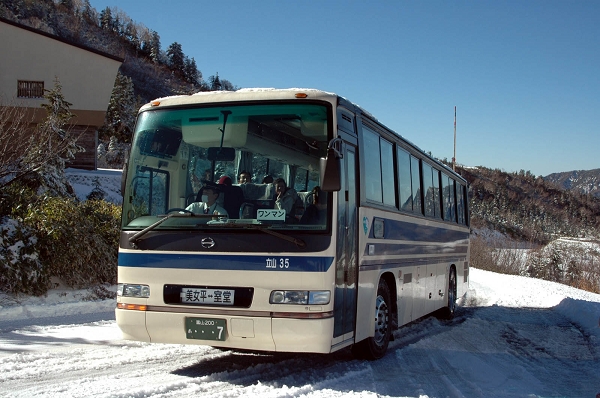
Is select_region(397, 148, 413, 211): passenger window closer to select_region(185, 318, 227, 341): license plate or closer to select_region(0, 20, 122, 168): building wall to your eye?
select_region(185, 318, 227, 341): license plate

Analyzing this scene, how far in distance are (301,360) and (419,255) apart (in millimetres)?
3590

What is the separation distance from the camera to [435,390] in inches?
276

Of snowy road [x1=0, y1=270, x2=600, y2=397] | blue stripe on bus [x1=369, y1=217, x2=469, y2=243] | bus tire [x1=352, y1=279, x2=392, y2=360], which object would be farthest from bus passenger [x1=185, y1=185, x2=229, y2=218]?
bus tire [x1=352, y1=279, x2=392, y2=360]

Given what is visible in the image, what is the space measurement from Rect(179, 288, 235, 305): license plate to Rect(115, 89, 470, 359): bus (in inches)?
0.4

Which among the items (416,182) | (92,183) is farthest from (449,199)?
(92,183)

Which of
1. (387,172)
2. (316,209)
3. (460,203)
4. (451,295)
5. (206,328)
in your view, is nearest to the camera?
(206,328)

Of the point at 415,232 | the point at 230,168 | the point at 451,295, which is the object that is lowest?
the point at 451,295

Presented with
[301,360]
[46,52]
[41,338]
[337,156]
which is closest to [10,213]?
[41,338]

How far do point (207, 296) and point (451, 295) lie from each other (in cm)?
903

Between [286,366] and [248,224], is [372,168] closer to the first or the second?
[248,224]

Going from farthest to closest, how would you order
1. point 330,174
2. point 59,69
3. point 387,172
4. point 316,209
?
point 59,69 → point 387,172 → point 316,209 → point 330,174

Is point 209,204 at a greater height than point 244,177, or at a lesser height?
lesser

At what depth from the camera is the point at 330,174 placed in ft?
22.1

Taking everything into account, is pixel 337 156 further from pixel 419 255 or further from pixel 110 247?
pixel 110 247
